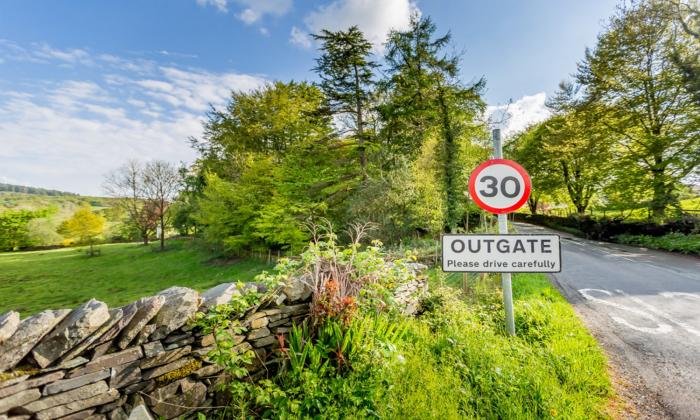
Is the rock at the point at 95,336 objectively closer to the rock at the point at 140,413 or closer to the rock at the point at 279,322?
the rock at the point at 140,413

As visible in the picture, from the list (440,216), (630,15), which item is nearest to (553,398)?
(440,216)

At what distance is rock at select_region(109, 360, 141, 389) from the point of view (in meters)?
2.17

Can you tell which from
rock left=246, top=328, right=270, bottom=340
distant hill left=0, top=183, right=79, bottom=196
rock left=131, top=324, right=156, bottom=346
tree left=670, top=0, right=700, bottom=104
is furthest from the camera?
distant hill left=0, top=183, right=79, bottom=196

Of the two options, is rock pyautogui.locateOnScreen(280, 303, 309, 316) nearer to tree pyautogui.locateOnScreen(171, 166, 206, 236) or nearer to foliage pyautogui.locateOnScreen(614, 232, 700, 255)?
foliage pyautogui.locateOnScreen(614, 232, 700, 255)

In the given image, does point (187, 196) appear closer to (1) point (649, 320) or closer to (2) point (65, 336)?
(2) point (65, 336)

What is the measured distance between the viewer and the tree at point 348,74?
15680 millimetres

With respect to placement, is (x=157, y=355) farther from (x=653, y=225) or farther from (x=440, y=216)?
(x=653, y=225)

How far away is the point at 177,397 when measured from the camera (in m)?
2.34

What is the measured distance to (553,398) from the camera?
6.95 ft

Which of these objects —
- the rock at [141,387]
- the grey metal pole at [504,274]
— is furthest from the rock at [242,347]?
the grey metal pole at [504,274]

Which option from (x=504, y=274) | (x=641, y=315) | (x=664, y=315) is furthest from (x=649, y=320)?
(x=504, y=274)

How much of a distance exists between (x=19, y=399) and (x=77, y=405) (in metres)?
0.33

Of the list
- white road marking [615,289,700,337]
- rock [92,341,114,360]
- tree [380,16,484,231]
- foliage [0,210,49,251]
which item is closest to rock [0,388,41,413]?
rock [92,341,114,360]

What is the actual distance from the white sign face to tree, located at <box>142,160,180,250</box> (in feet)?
101
